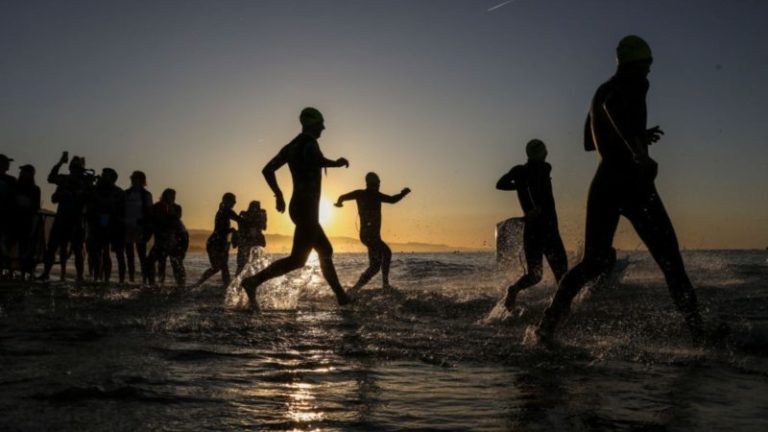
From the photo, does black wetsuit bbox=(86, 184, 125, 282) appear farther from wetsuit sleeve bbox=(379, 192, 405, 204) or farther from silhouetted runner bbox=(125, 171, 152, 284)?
wetsuit sleeve bbox=(379, 192, 405, 204)

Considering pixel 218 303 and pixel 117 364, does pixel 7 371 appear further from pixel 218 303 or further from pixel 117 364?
pixel 218 303

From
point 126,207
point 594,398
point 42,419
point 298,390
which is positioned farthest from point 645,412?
point 126,207

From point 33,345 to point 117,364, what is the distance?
992 millimetres

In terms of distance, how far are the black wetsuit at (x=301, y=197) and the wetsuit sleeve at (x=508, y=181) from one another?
1943 mm

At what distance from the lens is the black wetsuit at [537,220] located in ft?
24.0

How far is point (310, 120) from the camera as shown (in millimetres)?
7473

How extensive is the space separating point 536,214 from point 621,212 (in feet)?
8.22

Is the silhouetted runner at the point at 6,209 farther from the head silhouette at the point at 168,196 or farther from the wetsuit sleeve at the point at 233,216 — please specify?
the wetsuit sleeve at the point at 233,216

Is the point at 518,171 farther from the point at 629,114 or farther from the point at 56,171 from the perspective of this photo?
the point at 56,171

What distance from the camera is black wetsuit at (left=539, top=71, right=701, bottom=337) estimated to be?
4688mm

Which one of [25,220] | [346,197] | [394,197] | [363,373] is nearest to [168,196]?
[25,220]

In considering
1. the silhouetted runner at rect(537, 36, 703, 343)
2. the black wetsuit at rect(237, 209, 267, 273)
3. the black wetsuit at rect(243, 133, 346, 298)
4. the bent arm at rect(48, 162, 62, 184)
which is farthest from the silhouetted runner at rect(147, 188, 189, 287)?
the silhouetted runner at rect(537, 36, 703, 343)

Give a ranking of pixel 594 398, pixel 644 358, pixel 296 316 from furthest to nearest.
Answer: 1. pixel 296 316
2. pixel 644 358
3. pixel 594 398

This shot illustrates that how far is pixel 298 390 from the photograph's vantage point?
297cm
